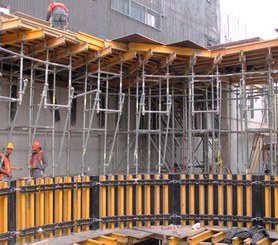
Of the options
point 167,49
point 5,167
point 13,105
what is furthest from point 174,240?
point 13,105

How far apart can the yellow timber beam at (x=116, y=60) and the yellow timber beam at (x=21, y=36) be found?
2.93 m

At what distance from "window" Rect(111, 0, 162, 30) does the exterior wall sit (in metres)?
0.15

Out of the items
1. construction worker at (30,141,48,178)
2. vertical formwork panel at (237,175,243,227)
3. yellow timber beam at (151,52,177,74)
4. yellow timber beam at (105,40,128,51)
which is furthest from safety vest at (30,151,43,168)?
vertical formwork panel at (237,175,243,227)

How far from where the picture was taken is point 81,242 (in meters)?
8.67

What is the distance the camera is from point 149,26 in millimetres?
17641

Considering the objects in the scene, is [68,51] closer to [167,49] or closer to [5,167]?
[167,49]

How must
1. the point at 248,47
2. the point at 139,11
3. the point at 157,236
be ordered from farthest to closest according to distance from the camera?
the point at 139,11 → the point at 248,47 → the point at 157,236

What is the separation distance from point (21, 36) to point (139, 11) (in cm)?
913

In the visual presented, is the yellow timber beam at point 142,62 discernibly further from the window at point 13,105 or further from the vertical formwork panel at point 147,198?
the window at point 13,105

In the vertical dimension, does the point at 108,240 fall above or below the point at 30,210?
below

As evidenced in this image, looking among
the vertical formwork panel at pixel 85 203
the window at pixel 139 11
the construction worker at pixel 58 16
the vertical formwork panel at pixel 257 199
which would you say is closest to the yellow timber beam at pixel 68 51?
the construction worker at pixel 58 16

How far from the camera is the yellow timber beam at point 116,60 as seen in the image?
11.1 meters

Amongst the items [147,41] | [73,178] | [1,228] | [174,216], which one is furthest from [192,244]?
[147,41]

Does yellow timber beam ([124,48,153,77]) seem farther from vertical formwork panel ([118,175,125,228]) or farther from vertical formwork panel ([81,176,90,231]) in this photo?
vertical formwork panel ([81,176,90,231])
